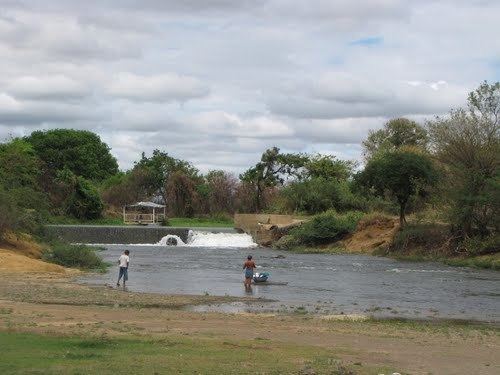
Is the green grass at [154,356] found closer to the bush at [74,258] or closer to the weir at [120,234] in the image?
the bush at [74,258]

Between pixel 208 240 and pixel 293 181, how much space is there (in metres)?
30.0

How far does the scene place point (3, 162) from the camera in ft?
233

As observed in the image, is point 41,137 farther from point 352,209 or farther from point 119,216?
point 352,209

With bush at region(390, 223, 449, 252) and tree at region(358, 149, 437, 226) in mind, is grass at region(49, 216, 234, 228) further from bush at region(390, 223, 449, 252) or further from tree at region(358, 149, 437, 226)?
bush at region(390, 223, 449, 252)

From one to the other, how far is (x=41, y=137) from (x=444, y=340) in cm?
10750

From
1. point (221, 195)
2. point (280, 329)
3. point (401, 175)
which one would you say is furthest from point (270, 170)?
point (280, 329)

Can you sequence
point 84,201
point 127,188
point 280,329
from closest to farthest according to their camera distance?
point 280,329 < point 84,201 < point 127,188

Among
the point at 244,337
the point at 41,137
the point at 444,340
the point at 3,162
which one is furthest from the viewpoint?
the point at 41,137

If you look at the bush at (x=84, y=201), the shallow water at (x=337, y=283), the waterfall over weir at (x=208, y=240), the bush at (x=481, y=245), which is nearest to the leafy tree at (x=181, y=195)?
→ the bush at (x=84, y=201)

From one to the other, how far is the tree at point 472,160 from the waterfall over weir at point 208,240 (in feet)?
73.6

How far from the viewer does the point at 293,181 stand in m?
108

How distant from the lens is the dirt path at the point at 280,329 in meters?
17.0

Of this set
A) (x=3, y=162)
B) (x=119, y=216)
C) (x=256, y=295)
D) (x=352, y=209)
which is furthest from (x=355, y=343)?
(x=119, y=216)

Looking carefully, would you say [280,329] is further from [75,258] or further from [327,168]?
[327,168]
